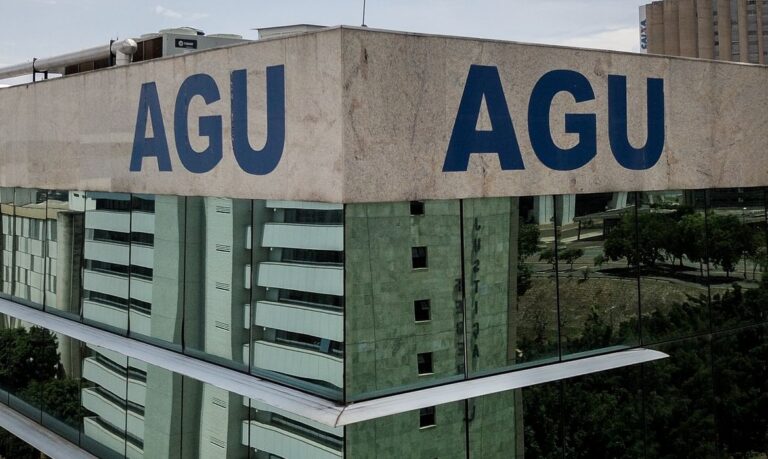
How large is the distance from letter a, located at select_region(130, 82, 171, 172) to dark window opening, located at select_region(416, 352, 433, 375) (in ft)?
16.2

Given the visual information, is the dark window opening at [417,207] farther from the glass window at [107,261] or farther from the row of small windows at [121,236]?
the glass window at [107,261]

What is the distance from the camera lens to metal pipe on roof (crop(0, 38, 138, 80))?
1568 centimetres

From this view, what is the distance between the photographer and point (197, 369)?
41.3 ft

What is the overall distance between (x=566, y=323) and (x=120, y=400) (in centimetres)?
752

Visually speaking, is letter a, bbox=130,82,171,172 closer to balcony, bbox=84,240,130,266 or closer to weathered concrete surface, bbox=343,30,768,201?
balcony, bbox=84,240,130,266

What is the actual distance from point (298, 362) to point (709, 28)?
81.2m

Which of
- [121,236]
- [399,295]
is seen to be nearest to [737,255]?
[399,295]

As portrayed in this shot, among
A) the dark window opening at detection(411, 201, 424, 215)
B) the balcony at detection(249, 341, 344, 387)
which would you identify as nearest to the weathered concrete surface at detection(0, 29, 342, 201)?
the dark window opening at detection(411, 201, 424, 215)

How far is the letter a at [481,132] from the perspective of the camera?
11.1 m

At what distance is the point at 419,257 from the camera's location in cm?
1084

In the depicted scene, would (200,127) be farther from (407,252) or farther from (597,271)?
(597,271)

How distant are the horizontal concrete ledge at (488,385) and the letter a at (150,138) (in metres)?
5.14

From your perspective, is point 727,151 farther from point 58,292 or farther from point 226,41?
point 58,292

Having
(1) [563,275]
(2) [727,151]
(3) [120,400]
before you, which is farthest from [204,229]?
(2) [727,151]
